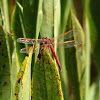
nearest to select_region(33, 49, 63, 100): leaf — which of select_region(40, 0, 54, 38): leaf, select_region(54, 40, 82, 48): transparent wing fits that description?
select_region(40, 0, 54, 38): leaf

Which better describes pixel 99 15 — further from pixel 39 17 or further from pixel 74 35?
pixel 39 17

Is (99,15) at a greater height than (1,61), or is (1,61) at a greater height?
(99,15)

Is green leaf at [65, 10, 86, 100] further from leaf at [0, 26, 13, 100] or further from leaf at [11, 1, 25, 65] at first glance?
leaf at [0, 26, 13, 100]

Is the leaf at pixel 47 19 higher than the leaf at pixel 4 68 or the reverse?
higher

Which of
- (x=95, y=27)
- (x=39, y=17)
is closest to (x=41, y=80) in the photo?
(x=39, y=17)

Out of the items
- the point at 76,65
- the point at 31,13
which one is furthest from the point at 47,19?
the point at 76,65

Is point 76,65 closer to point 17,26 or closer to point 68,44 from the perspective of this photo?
point 68,44

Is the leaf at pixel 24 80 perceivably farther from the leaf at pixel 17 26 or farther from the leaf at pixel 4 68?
the leaf at pixel 17 26

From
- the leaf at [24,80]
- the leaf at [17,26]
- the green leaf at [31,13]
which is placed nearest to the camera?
the leaf at [24,80]

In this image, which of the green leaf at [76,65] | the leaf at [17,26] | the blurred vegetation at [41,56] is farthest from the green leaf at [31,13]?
the green leaf at [76,65]
